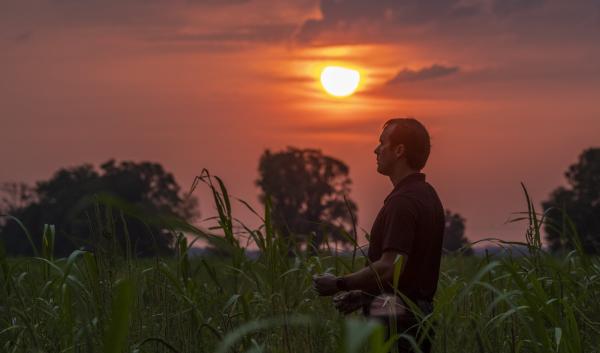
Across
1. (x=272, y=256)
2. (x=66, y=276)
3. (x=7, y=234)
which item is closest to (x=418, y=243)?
(x=272, y=256)

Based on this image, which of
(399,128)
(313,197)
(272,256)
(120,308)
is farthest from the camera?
(313,197)

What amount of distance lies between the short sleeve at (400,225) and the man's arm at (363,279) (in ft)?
0.16

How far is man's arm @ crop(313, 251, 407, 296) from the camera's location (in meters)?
5.06

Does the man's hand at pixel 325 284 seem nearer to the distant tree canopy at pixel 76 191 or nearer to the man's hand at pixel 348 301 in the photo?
the man's hand at pixel 348 301

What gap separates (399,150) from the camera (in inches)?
227

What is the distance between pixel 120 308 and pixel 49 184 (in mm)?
89006

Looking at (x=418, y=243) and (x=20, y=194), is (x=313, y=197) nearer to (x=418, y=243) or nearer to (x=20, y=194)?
(x=20, y=194)

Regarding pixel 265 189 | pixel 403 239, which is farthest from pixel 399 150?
pixel 265 189

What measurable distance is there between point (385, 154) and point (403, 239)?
792mm

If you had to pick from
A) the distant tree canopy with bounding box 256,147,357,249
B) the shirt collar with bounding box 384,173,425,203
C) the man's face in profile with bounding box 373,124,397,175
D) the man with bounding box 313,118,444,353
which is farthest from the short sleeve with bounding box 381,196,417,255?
the distant tree canopy with bounding box 256,147,357,249

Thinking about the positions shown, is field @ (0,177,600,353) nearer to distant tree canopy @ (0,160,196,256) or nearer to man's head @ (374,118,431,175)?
man's head @ (374,118,431,175)

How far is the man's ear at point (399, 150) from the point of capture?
575cm

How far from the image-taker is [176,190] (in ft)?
279

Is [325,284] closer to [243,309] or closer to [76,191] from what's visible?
[243,309]
